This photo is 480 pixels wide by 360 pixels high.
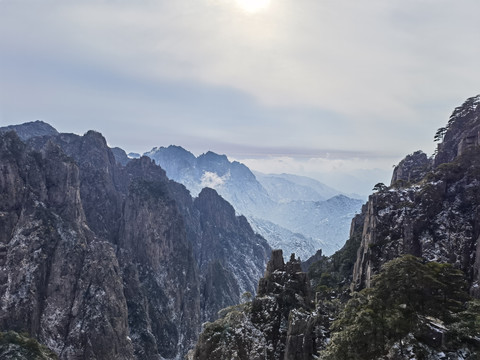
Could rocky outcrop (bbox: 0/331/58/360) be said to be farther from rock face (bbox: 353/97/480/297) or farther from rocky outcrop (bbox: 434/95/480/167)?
rocky outcrop (bbox: 434/95/480/167)

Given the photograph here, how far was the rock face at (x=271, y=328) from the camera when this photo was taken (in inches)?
1470

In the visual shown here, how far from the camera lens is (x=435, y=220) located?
199 ft

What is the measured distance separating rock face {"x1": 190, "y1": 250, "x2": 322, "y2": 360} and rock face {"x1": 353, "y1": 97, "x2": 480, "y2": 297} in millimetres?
18437

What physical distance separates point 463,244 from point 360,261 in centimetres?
2223

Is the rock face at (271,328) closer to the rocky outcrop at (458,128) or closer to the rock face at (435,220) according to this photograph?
the rock face at (435,220)


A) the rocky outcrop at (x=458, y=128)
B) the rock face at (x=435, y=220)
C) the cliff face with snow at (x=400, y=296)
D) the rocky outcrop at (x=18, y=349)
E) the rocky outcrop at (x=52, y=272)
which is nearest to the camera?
the cliff face with snow at (x=400, y=296)

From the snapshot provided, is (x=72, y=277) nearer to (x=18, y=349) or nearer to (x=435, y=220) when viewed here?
(x=18, y=349)

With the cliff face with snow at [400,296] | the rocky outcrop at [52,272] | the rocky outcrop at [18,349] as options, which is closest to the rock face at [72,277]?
the rocky outcrop at [52,272]

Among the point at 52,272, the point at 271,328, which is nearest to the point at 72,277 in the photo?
the point at 52,272

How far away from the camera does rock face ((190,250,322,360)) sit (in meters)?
37.3

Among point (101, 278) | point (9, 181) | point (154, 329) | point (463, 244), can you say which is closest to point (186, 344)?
point (154, 329)

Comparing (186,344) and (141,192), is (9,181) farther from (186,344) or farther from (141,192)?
(186,344)

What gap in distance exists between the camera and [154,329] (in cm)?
15375

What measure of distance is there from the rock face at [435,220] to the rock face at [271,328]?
18437 mm
